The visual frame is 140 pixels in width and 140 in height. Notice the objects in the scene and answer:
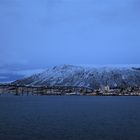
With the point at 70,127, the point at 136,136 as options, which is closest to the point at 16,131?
the point at 70,127

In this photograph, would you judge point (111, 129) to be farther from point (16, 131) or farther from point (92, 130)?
point (16, 131)

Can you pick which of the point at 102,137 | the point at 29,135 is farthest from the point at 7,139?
the point at 102,137

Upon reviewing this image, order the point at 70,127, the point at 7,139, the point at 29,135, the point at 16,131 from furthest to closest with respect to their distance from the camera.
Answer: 1. the point at 70,127
2. the point at 16,131
3. the point at 29,135
4. the point at 7,139

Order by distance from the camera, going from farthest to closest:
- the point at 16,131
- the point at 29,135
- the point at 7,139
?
the point at 16,131 < the point at 29,135 < the point at 7,139

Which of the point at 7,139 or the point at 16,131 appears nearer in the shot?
the point at 7,139

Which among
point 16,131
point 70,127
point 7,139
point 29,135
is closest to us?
point 7,139

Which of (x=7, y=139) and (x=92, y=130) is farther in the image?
(x=92, y=130)

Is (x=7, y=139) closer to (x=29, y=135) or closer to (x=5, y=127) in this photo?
(x=29, y=135)

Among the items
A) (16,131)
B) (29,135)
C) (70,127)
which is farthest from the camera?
(70,127)
